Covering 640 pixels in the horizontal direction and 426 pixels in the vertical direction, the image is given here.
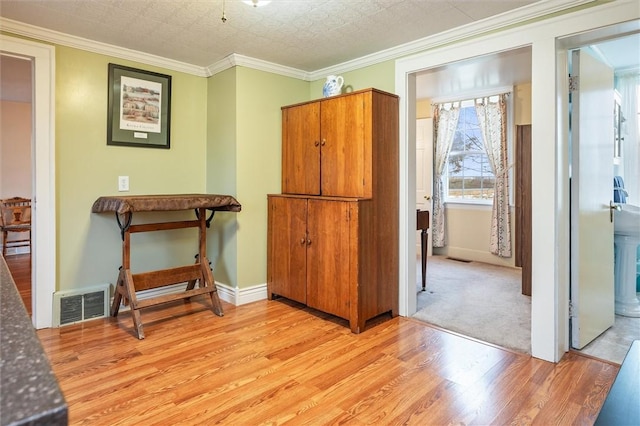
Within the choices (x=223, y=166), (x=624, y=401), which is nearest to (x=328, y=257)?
(x=223, y=166)

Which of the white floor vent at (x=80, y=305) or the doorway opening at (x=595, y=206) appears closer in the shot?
the doorway opening at (x=595, y=206)

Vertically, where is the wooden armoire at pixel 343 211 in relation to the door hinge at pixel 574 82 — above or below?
below

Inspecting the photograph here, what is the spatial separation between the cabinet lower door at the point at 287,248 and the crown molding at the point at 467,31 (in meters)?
1.33

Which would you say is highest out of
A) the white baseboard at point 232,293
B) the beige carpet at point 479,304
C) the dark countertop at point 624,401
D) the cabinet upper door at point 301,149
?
the cabinet upper door at point 301,149

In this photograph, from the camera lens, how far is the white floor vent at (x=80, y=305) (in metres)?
2.93

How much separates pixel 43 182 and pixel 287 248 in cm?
192

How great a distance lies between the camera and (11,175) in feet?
19.1

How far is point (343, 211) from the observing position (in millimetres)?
2914

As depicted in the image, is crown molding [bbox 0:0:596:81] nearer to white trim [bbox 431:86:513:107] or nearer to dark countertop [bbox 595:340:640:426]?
dark countertop [bbox 595:340:640:426]

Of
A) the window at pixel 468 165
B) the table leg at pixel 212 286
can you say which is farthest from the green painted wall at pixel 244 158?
the window at pixel 468 165

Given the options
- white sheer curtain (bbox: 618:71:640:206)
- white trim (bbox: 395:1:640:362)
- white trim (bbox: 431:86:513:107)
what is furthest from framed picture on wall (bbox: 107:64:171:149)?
white sheer curtain (bbox: 618:71:640:206)

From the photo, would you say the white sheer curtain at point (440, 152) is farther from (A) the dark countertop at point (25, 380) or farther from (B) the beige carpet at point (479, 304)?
(A) the dark countertop at point (25, 380)

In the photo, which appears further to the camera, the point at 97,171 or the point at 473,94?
the point at 473,94

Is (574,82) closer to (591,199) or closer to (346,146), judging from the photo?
(591,199)
